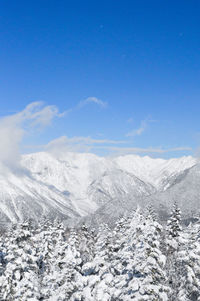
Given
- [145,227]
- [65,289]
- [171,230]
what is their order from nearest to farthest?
[145,227], [65,289], [171,230]

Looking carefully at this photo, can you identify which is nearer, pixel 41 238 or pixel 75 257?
pixel 75 257

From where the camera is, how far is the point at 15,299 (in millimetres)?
33562

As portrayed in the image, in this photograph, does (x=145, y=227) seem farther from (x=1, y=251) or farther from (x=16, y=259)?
(x=1, y=251)

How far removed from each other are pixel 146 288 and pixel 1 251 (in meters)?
35.8

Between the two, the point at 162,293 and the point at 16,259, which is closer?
the point at 162,293

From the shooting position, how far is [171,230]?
143 ft

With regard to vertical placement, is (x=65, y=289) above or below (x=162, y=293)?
below

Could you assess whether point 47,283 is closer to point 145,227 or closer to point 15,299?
point 15,299

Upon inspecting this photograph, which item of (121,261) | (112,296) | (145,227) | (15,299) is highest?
→ (145,227)

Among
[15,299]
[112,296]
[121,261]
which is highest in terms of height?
[121,261]

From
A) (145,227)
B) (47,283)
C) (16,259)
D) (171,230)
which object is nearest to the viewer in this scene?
(145,227)

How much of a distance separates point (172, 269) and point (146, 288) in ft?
41.6

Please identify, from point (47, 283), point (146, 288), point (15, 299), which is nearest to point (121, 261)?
point (146, 288)

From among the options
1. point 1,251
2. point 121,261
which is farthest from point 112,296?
point 1,251
